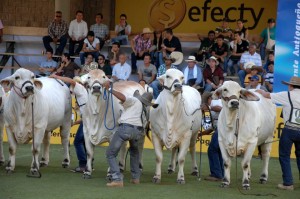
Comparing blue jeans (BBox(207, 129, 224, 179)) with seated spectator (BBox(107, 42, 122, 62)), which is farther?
seated spectator (BBox(107, 42, 122, 62))

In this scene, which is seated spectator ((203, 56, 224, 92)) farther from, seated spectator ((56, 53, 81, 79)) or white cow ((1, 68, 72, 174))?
white cow ((1, 68, 72, 174))

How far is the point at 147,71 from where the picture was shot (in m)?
25.1

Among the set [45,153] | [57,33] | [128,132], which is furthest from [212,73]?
[128,132]

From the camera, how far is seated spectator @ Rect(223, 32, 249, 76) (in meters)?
25.5

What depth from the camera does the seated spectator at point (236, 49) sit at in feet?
83.7

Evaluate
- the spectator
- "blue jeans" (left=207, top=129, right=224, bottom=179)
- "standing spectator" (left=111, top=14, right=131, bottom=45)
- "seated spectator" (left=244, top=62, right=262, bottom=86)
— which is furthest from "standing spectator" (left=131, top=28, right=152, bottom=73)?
"blue jeans" (left=207, top=129, right=224, bottom=179)

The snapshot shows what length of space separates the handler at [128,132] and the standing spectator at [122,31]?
40.1ft

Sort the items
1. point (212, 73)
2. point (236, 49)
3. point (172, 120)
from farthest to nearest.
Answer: point (236, 49), point (212, 73), point (172, 120)

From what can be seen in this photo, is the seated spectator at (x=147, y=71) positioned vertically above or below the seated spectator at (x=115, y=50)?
below

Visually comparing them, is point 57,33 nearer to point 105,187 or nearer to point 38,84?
point 38,84

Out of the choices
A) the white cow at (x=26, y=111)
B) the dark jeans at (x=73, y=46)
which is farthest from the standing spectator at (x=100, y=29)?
the white cow at (x=26, y=111)

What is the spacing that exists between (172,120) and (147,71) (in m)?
9.31

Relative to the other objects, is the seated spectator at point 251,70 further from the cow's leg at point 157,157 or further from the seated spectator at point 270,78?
the cow's leg at point 157,157

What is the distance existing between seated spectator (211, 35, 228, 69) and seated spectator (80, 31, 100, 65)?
3.49 meters
